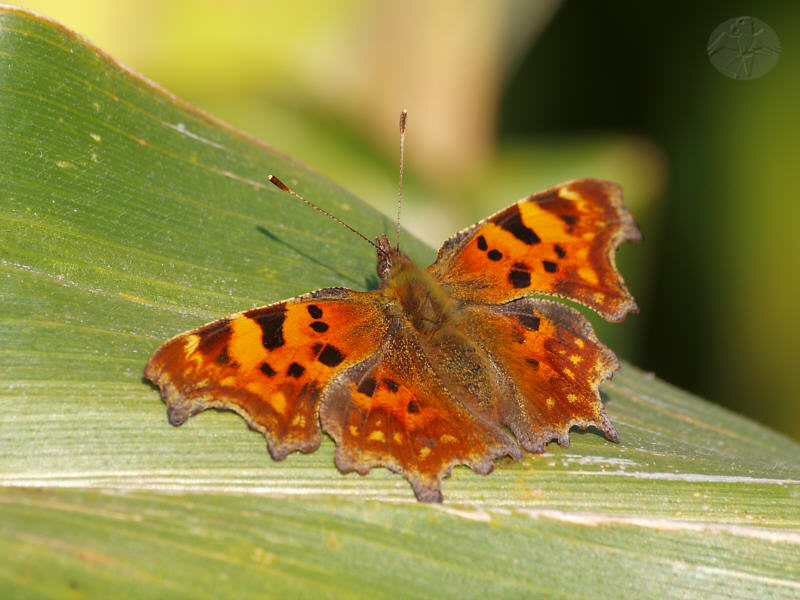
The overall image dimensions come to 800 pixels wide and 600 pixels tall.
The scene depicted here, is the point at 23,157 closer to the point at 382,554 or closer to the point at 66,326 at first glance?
the point at 66,326

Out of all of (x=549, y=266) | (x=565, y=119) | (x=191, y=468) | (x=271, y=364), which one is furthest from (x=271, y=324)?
(x=565, y=119)

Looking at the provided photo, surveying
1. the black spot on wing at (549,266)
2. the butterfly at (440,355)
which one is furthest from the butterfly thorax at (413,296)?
the black spot on wing at (549,266)

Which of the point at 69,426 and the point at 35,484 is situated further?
the point at 69,426

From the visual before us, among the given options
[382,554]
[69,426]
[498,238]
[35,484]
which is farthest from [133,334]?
[498,238]

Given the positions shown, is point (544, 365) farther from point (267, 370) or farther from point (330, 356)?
point (267, 370)

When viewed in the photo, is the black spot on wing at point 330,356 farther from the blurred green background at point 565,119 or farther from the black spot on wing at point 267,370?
the blurred green background at point 565,119

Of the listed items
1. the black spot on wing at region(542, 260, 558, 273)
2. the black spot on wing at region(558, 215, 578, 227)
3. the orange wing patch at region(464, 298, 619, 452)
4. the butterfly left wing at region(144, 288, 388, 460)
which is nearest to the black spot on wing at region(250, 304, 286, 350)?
the butterfly left wing at region(144, 288, 388, 460)
